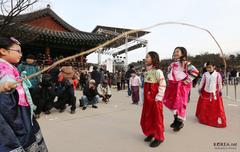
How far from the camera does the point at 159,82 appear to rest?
13.5ft

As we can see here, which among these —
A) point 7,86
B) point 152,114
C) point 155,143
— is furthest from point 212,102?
point 7,86

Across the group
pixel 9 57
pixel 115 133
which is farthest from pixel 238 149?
pixel 9 57

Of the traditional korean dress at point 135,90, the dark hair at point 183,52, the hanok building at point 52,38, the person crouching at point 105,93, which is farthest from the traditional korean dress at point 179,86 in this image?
the hanok building at point 52,38

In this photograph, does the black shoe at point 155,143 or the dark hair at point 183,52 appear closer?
the black shoe at point 155,143

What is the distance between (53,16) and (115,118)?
11435 millimetres

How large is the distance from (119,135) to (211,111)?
7.91ft

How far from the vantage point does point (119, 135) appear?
15.5ft

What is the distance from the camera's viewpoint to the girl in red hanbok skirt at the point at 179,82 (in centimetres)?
490

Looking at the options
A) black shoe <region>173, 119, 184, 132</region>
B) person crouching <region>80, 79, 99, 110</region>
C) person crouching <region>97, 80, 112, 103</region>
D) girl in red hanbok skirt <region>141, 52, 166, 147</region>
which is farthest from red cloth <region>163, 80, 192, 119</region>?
person crouching <region>97, 80, 112, 103</region>

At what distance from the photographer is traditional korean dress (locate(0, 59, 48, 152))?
208cm

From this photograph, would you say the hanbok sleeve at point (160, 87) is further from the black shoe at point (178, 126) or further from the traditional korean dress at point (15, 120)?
the traditional korean dress at point (15, 120)

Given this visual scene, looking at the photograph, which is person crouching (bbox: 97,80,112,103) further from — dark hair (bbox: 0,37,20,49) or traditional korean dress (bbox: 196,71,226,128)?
dark hair (bbox: 0,37,20,49)

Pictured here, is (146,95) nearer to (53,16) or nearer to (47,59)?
(47,59)

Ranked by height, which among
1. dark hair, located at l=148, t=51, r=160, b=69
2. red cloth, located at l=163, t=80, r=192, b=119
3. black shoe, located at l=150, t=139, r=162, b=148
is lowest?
black shoe, located at l=150, t=139, r=162, b=148
